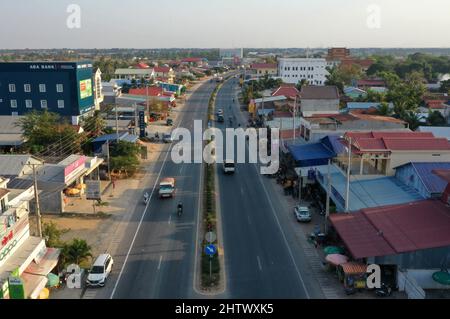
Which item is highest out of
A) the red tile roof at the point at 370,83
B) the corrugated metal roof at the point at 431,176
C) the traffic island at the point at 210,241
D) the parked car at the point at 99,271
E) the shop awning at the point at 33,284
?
the red tile roof at the point at 370,83

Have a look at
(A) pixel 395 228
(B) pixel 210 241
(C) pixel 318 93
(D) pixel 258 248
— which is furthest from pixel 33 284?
(C) pixel 318 93

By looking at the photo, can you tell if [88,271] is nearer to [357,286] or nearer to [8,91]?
[357,286]

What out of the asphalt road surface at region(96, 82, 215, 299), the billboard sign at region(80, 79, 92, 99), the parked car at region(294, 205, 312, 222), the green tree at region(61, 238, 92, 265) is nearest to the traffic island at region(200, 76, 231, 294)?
the asphalt road surface at region(96, 82, 215, 299)

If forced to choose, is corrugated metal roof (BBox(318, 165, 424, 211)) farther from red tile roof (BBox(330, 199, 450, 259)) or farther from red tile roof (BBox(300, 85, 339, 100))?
red tile roof (BBox(300, 85, 339, 100))

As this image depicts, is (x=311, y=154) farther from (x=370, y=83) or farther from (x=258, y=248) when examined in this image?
(x=370, y=83)

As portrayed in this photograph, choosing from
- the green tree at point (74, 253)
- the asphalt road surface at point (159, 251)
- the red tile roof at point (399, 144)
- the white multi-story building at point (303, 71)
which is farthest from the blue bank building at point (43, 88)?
the white multi-story building at point (303, 71)

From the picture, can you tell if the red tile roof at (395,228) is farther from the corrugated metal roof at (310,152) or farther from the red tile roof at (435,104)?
the red tile roof at (435,104)
